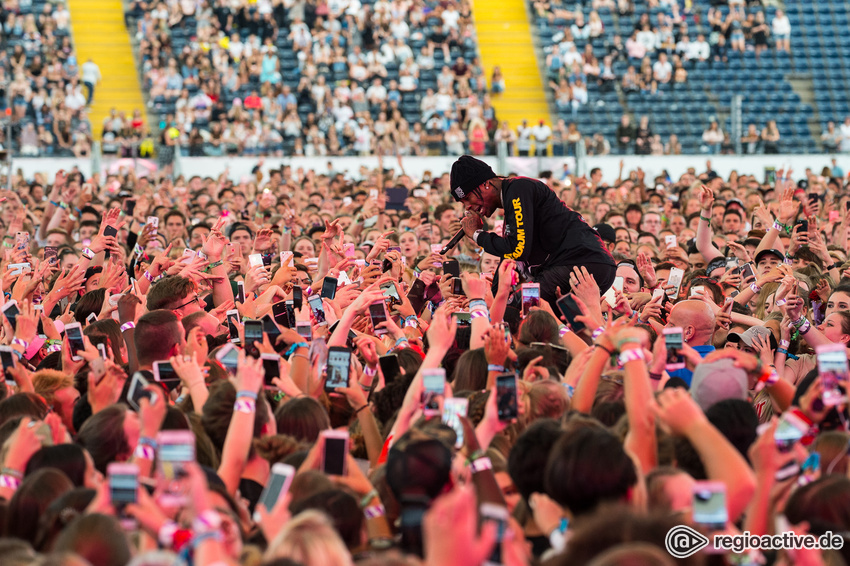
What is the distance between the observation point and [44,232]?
1023cm

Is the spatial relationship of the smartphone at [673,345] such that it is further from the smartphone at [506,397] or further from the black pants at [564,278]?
the black pants at [564,278]

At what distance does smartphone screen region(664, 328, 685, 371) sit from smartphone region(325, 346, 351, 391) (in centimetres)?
123

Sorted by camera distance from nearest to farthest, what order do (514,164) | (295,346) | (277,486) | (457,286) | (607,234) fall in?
1. (277,486)
2. (295,346)
3. (457,286)
4. (607,234)
5. (514,164)

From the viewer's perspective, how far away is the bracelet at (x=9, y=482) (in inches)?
122

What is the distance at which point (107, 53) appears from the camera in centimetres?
2397

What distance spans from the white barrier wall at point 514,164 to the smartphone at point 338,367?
14104mm

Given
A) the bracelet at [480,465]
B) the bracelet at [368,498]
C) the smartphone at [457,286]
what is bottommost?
the smartphone at [457,286]

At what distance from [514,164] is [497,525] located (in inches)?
636

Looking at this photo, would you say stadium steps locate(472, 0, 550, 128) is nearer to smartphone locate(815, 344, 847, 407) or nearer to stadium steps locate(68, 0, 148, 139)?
stadium steps locate(68, 0, 148, 139)

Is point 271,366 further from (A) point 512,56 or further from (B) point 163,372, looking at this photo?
(A) point 512,56

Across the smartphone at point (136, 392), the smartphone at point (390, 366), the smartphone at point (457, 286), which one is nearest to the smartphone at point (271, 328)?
the smartphone at point (390, 366)

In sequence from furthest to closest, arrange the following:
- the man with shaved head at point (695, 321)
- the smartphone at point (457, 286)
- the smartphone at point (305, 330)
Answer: the smartphone at point (457, 286) < the man with shaved head at point (695, 321) < the smartphone at point (305, 330)

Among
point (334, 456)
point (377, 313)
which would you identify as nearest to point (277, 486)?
point (334, 456)

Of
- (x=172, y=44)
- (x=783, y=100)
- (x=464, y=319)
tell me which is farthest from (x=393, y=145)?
(x=464, y=319)
